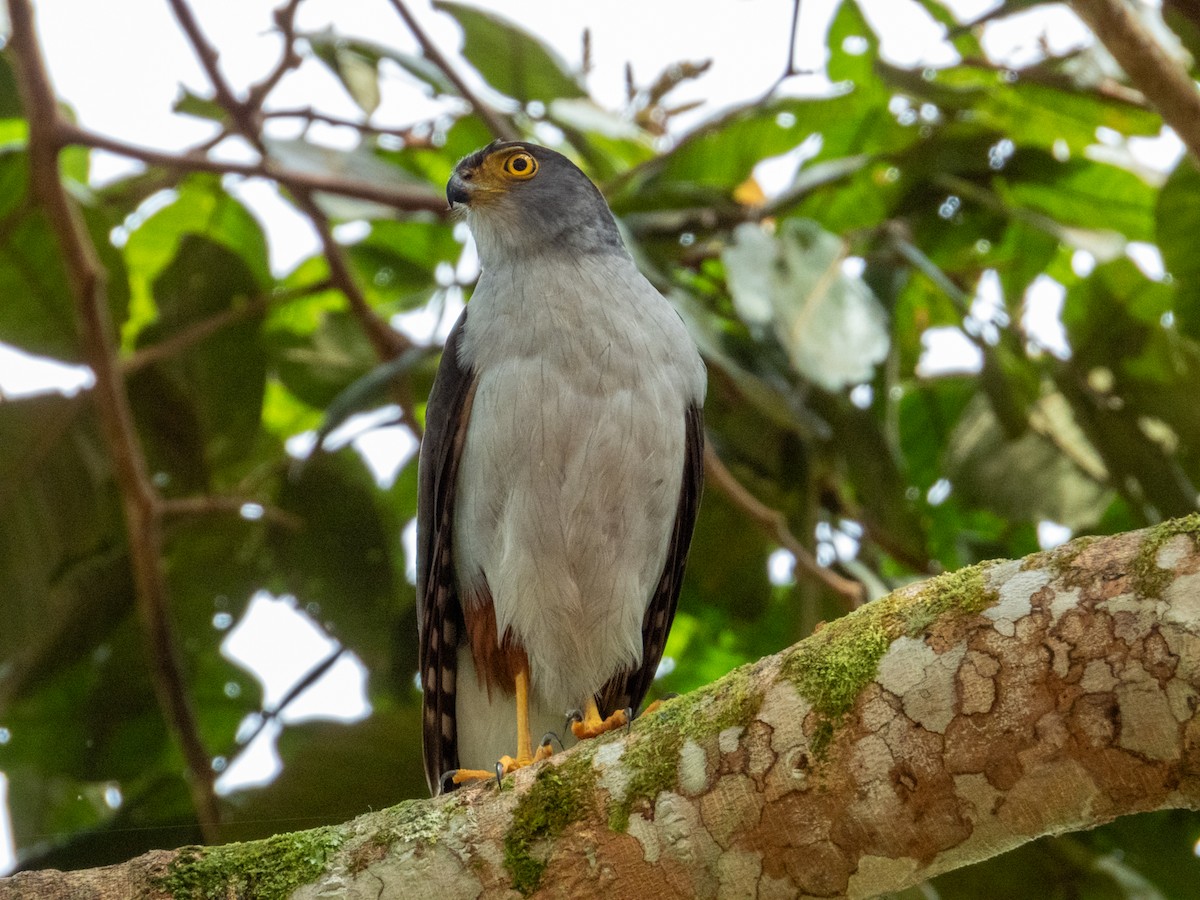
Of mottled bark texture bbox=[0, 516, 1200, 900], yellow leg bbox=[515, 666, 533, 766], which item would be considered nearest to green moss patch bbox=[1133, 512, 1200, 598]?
mottled bark texture bbox=[0, 516, 1200, 900]

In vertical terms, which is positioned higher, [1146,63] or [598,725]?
[1146,63]

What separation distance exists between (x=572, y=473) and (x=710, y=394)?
1.90 m

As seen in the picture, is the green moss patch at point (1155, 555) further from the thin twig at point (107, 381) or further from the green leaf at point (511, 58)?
the green leaf at point (511, 58)

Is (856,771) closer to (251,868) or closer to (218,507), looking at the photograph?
(251,868)

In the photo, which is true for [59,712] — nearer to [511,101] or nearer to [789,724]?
[511,101]

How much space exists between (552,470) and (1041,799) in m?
1.88

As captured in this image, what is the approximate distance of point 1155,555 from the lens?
73.9 inches

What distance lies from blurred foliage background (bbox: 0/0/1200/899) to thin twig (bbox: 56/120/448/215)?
10 centimetres

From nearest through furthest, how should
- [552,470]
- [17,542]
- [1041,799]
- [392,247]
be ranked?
[1041,799]
[552,470]
[17,542]
[392,247]

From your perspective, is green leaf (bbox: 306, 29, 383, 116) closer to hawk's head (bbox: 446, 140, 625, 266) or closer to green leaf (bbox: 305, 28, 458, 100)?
green leaf (bbox: 305, 28, 458, 100)

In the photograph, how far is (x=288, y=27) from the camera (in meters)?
4.64

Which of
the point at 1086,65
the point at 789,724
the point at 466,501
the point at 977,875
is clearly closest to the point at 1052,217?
the point at 1086,65

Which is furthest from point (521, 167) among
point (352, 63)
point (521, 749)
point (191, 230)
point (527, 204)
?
point (191, 230)

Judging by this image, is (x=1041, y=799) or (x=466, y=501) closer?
(x=1041, y=799)
